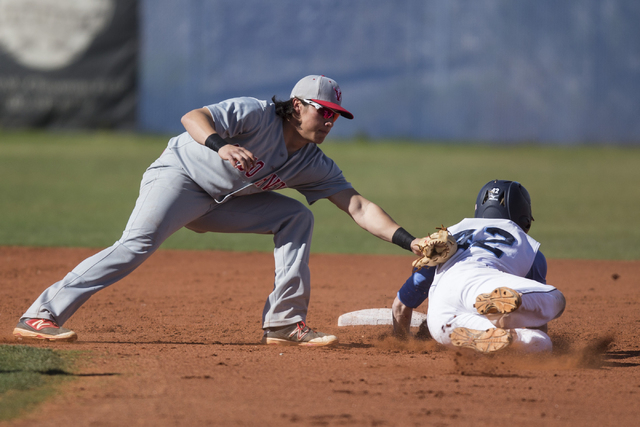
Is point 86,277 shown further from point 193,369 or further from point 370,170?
point 370,170

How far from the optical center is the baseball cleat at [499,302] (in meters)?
3.32

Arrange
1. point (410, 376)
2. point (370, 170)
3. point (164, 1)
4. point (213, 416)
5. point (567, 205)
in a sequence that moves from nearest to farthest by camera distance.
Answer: point (213, 416), point (410, 376), point (567, 205), point (370, 170), point (164, 1)

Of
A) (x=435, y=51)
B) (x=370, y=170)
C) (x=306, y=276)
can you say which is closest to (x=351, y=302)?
(x=306, y=276)

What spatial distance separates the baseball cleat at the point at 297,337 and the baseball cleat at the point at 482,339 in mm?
893

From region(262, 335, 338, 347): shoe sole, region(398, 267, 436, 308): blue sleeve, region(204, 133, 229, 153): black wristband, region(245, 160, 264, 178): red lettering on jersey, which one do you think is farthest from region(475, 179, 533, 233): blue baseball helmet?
region(204, 133, 229, 153): black wristband

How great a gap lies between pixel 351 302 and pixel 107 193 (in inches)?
333

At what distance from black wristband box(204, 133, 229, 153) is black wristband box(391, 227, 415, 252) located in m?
1.09

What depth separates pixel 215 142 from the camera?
11.8 feet

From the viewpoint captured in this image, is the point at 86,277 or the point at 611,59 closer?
the point at 86,277

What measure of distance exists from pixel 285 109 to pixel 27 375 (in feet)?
6.20

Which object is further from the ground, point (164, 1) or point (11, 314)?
point (164, 1)

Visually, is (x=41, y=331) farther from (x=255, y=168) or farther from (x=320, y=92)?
(x=320, y=92)

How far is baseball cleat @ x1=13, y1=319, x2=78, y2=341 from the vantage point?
3816 millimetres

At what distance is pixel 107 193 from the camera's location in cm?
1299
